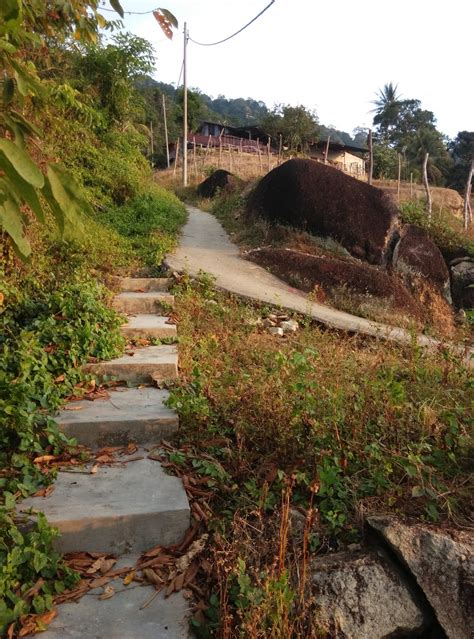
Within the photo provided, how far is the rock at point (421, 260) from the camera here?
29.7ft

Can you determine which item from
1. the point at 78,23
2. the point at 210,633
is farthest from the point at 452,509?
the point at 78,23

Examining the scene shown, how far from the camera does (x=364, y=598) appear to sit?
2172 millimetres

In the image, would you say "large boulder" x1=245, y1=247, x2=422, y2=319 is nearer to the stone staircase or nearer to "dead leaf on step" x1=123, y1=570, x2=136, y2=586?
the stone staircase

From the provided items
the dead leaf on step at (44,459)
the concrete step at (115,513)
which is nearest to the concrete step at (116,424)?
the dead leaf on step at (44,459)

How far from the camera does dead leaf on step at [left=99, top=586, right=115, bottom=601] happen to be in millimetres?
2234

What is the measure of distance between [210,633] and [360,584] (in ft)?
2.14

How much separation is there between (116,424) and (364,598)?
6.04ft

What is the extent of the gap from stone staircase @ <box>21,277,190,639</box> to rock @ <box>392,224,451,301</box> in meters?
5.94

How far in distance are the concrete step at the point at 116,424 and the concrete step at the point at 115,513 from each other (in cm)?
48

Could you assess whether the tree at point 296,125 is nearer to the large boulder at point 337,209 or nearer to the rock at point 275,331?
the large boulder at point 337,209

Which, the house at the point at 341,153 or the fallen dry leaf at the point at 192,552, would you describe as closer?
the fallen dry leaf at the point at 192,552

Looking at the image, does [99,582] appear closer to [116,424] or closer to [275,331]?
[116,424]

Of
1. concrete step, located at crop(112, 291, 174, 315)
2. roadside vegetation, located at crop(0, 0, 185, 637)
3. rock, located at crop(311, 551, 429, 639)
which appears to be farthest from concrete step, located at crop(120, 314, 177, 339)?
rock, located at crop(311, 551, 429, 639)

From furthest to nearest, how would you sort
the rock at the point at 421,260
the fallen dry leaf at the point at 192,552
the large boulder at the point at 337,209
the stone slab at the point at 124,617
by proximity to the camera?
1. the large boulder at the point at 337,209
2. the rock at the point at 421,260
3. the fallen dry leaf at the point at 192,552
4. the stone slab at the point at 124,617
